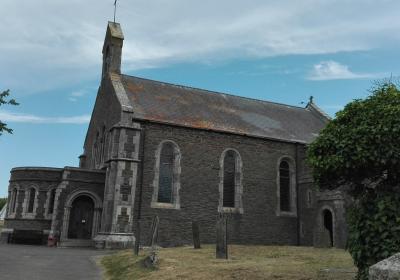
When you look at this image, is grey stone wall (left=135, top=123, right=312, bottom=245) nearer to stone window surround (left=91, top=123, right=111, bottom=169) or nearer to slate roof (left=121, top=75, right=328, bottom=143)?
slate roof (left=121, top=75, right=328, bottom=143)

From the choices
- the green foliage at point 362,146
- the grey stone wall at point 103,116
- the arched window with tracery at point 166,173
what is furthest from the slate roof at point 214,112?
the green foliage at point 362,146

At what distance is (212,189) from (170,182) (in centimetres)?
277

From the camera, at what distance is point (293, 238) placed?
28.1 meters

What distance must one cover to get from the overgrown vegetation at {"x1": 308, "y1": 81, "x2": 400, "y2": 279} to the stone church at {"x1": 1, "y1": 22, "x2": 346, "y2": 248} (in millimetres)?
13388

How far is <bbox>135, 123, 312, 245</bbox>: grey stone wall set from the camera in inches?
964

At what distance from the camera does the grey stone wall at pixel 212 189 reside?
2448 centimetres

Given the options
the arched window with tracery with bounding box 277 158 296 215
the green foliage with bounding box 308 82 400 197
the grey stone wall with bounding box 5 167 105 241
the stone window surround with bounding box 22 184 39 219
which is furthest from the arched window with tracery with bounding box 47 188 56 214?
the green foliage with bounding box 308 82 400 197

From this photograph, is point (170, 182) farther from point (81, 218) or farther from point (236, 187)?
point (81, 218)

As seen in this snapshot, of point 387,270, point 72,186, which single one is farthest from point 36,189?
point 387,270

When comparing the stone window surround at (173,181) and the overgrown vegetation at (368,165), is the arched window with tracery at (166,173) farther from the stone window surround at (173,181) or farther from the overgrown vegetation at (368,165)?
the overgrown vegetation at (368,165)

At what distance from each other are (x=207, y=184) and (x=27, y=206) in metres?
11.9

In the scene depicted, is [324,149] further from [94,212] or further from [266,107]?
[266,107]

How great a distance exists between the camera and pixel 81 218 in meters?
25.8

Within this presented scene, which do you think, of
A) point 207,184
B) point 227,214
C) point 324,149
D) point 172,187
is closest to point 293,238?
point 227,214
